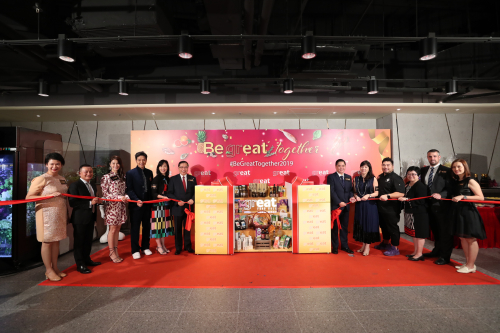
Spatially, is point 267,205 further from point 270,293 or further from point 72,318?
point 72,318

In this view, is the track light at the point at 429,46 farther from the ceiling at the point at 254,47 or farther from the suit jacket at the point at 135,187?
the suit jacket at the point at 135,187

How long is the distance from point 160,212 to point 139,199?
19.2 inches

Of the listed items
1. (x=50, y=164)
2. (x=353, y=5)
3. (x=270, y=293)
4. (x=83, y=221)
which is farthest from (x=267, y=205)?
(x=353, y=5)

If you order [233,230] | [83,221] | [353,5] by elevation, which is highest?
[353,5]

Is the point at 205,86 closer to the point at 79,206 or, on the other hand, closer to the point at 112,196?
the point at 112,196

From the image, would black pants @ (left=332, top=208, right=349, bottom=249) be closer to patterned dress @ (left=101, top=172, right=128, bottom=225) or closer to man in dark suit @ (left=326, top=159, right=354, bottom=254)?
man in dark suit @ (left=326, top=159, right=354, bottom=254)

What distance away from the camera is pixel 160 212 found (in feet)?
15.3

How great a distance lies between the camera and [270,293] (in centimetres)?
310

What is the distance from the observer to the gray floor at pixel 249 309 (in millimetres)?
2441

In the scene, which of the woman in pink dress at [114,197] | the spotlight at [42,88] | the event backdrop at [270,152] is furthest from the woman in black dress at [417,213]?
the spotlight at [42,88]

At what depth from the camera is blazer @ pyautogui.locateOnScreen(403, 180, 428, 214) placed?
417 centimetres

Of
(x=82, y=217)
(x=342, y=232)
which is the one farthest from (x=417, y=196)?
(x=82, y=217)

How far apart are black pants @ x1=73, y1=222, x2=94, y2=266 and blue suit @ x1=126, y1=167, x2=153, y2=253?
27.4 inches

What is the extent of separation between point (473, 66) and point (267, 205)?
6.00m
